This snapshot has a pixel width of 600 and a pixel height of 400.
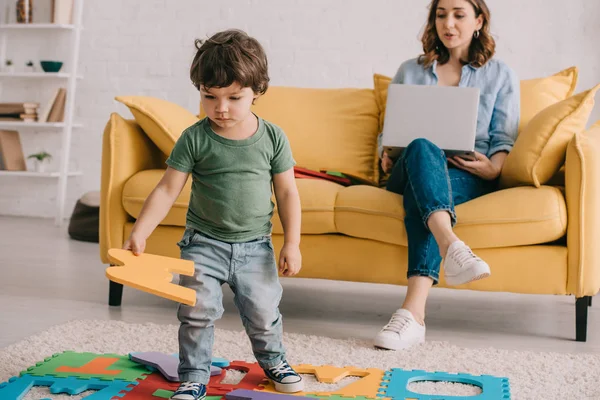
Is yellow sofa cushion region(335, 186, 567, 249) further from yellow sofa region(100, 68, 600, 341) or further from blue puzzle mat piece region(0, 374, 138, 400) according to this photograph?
blue puzzle mat piece region(0, 374, 138, 400)

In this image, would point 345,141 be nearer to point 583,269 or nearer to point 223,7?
point 583,269

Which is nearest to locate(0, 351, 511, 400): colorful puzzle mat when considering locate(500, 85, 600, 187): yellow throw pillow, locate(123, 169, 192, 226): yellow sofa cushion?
locate(123, 169, 192, 226): yellow sofa cushion

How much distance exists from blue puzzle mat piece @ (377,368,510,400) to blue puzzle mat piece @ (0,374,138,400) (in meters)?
0.55

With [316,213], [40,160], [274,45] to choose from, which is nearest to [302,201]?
[316,213]

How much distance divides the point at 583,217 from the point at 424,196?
46 centimetres

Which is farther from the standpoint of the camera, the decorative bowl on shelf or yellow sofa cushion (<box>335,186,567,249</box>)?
the decorative bowl on shelf

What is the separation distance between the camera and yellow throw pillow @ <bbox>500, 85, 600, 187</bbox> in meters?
2.28

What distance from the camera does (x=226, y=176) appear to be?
158 centimetres

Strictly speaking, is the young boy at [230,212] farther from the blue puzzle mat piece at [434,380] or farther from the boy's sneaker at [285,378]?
the blue puzzle mat piece at [434,380]

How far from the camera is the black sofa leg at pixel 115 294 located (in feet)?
8.16

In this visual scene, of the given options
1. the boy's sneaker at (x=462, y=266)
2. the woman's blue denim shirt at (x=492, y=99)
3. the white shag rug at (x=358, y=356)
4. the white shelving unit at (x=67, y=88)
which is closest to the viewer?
the white shag rug at (x=358, y=356)

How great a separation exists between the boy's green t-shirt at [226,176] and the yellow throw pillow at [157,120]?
0.91 metres

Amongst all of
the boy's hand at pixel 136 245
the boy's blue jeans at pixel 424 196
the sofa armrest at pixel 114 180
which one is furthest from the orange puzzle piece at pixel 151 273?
the sofa armrest at pixel 114 180

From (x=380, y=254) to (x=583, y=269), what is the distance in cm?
57
